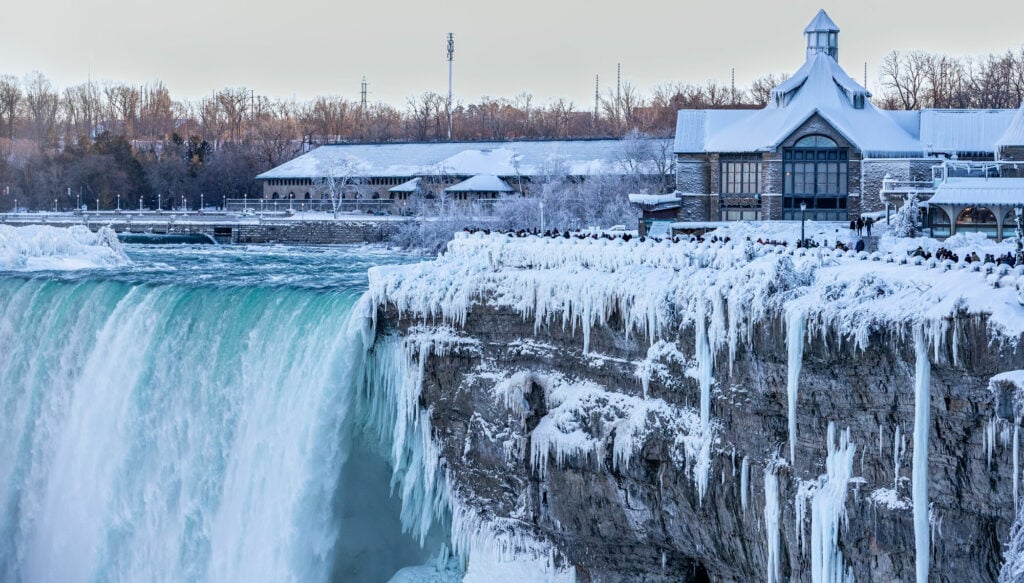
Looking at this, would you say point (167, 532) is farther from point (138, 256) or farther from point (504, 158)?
point (504, 158)

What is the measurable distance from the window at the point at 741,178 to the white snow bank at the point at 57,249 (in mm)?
18217

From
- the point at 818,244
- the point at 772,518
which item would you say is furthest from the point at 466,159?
the point at 772,518

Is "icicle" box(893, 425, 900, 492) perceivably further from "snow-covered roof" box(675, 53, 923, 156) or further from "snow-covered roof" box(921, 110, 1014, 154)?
"snow-covered roof" box(921, 110, 1014, 154)

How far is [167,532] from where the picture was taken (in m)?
24.0

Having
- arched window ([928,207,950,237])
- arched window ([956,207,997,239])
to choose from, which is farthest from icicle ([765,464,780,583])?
arched window ([928,207,950,237])

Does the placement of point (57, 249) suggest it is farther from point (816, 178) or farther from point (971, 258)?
point (971, 258)

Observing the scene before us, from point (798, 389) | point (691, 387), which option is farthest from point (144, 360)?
point (798, 389)

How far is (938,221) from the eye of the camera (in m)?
28.2

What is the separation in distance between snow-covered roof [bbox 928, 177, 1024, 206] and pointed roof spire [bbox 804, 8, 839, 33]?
529 inches

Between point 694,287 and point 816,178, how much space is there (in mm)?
19489

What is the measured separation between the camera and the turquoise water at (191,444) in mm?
22859

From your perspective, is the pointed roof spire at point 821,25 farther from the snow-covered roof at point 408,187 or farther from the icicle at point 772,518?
the snow-covered roof at point 408,187

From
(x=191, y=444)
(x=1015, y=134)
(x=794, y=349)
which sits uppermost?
(x=1015, y=134)

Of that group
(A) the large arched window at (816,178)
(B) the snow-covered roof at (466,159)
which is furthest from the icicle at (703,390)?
(B) the snow-covered roof at (466,159)
